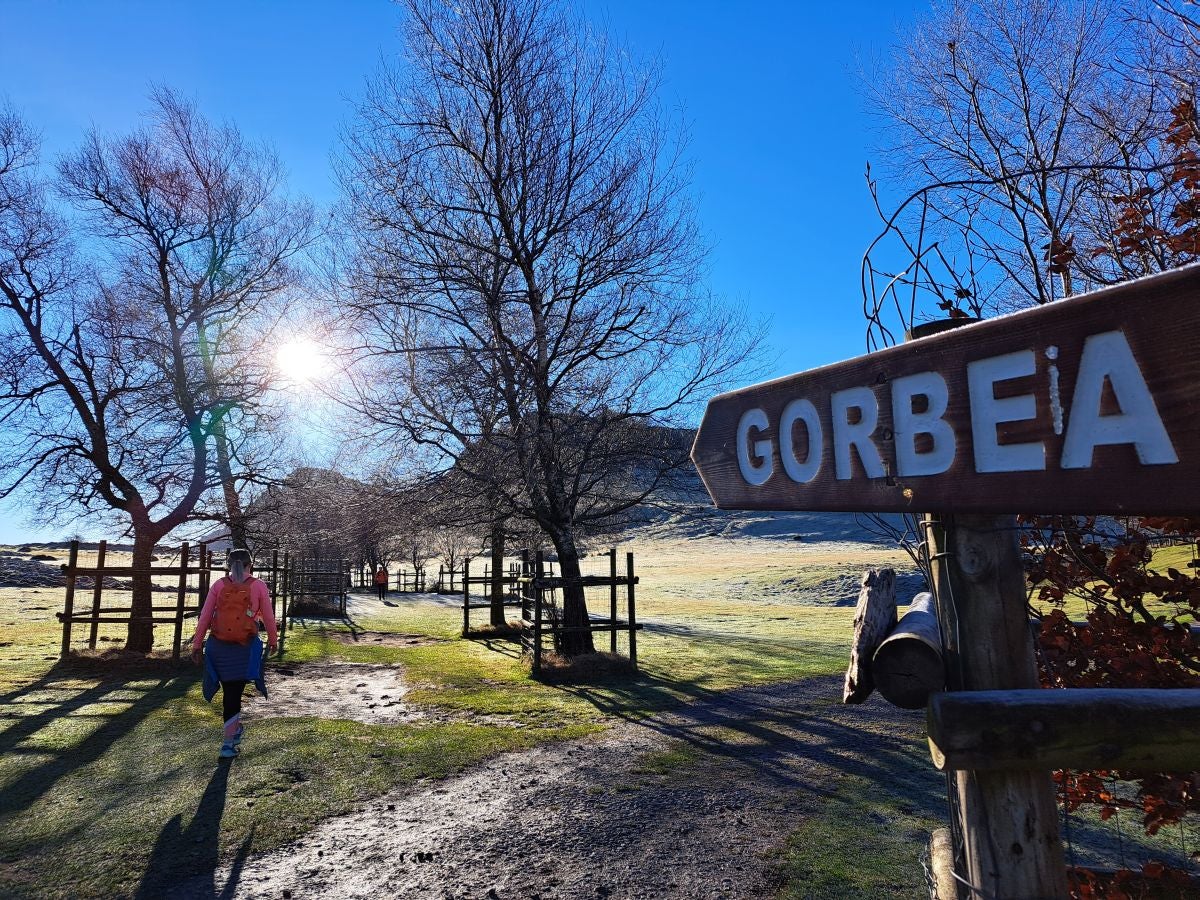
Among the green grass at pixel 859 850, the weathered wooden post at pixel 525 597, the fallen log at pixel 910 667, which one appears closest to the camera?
the fallen log at pixel 910 667

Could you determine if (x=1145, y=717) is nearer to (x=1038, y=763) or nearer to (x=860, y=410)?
(x=1038, y=763)

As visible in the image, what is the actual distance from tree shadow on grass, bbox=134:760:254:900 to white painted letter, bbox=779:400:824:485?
4.56 meters

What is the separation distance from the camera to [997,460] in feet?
5.34

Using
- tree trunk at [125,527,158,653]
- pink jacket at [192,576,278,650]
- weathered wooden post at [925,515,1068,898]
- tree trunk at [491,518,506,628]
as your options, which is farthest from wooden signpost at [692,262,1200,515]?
tree trunk at [491,518,506,628]

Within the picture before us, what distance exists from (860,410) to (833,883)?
12.8ft

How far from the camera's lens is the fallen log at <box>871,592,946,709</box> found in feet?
6.69

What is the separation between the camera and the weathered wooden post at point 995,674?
189cm

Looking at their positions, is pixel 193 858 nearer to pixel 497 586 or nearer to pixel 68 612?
pixel 68 612

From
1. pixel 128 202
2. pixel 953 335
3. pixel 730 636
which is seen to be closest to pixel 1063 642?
pixel 953 335

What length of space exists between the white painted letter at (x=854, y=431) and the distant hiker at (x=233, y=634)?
6.61 m

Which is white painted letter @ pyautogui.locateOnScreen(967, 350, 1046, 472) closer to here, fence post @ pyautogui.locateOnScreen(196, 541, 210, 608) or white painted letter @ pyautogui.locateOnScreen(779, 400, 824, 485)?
white painted letter @ pyautogui.locateOnScreen(779, 400, 824, 485)

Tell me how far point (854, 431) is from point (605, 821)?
480cm

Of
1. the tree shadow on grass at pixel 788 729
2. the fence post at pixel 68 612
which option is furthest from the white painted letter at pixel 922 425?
the fence post at pixel 68 612

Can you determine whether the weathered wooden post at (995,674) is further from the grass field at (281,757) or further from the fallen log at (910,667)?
the grass field at (281,757)
